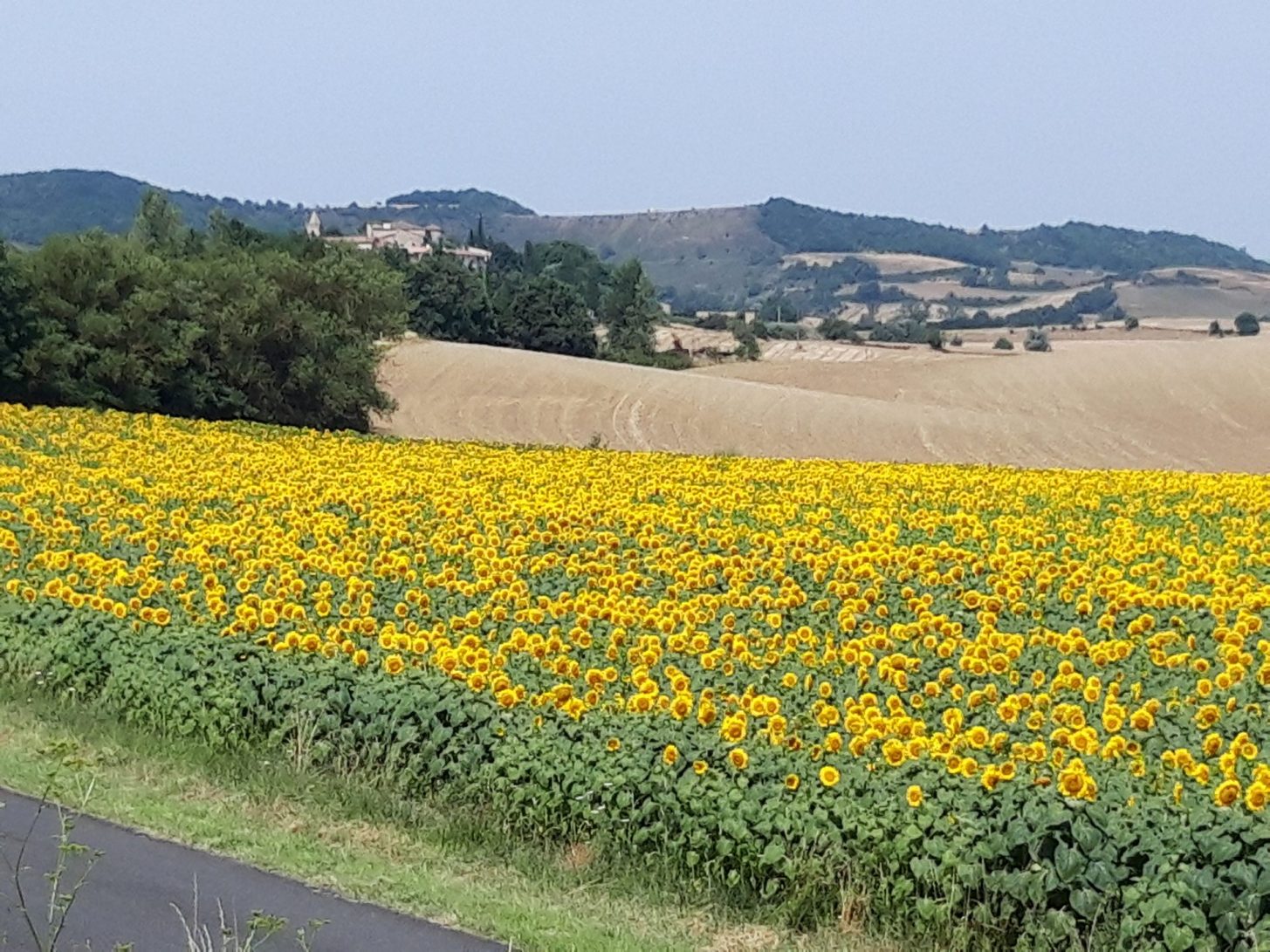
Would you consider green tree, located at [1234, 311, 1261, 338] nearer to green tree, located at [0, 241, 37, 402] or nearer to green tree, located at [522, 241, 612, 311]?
green tree, located at [522, 241, 612, 311]

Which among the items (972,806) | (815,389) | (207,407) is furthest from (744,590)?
(815,389)

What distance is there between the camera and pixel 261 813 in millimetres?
8117

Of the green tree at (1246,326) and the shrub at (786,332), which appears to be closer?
the green tree at (1246,326)

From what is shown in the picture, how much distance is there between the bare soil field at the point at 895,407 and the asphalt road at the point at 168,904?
4047cm

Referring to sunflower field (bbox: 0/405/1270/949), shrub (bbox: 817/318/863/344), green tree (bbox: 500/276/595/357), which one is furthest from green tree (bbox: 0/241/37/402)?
shrub (bbox: 817/318/863/344)

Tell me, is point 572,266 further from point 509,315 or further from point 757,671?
point 757,671

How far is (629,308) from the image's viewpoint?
104 m

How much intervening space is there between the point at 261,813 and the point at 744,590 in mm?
4663

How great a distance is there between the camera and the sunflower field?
6293 millimetres

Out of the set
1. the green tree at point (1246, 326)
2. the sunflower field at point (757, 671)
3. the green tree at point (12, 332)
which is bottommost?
the sunflower field at point (757, 671)

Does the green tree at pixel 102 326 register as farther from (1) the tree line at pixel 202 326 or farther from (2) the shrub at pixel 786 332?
(2) the shrub at pixel 786 332

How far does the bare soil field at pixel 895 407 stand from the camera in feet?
173

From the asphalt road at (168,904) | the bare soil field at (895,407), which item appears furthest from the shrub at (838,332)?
the asphalt road at (168,904)

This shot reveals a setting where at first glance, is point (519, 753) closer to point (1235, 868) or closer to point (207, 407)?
point (1235, 868)
